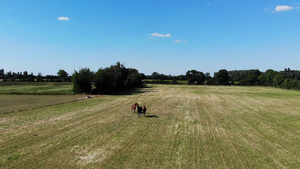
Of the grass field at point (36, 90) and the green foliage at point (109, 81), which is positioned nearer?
the grass field at point (36, 90)

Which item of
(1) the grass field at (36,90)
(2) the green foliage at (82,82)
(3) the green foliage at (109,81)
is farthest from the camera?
(3) the green foliage at (109,81)

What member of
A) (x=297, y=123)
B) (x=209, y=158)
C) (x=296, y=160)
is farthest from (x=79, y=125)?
(x=297, y=123)

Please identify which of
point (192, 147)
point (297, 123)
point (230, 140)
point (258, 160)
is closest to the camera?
point (258, 160)

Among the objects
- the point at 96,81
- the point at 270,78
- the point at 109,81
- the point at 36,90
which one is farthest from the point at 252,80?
the point at 36,90

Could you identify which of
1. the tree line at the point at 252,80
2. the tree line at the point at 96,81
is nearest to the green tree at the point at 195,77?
the tree line at the point at 252,80

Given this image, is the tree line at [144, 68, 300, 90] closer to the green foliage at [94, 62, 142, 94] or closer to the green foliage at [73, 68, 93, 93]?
the green foliage at [94, 62, 142, 94]

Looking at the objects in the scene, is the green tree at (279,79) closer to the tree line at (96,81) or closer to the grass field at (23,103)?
→ the tree line at (96,81)

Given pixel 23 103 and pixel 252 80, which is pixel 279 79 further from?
pixel 23 103

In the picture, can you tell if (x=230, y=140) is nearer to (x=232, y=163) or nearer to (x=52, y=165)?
(x=232, y=163)
